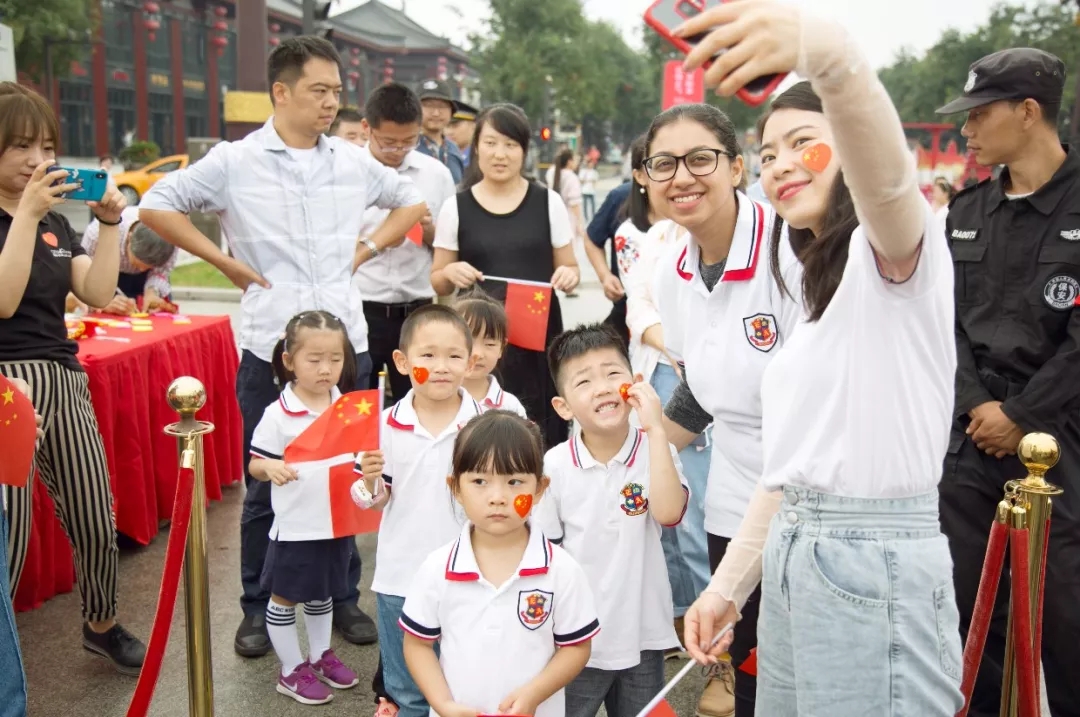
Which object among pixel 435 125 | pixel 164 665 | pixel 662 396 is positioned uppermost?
pixel 435 125

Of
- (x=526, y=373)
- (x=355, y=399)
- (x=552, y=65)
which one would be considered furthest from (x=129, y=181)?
(x=552, y=65)

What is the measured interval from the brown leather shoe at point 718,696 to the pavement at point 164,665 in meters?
0.08

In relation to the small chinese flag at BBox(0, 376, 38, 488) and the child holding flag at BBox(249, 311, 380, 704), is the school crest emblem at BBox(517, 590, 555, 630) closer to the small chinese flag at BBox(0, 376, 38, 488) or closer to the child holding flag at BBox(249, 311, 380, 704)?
the child holding flag at BBox(249, 311, 380, 704)

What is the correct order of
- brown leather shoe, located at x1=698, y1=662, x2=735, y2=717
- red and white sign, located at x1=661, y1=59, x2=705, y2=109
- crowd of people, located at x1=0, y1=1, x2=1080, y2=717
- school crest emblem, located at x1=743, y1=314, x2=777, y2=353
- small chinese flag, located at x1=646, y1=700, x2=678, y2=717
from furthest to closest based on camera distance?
red and white sign, located at x1=661, y1=59, x2=705, y2=109
brown leather shoe, located at x1=698, y1=662, x2=735, y2=717
school crest emblem, located at x1=743, y1=314, x2=777, y2=353
small chinese flag, located at x1=646, y1=700, x2=678, y2=717
crowd of people, located at x1=0, y1=1, x2=1080, y2=717

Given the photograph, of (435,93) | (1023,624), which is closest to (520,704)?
(1023,624)

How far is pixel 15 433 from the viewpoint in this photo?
264 cm

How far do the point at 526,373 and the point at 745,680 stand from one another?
235 cm

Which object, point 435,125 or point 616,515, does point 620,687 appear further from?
point 435,125

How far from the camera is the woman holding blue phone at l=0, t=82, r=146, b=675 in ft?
10.2

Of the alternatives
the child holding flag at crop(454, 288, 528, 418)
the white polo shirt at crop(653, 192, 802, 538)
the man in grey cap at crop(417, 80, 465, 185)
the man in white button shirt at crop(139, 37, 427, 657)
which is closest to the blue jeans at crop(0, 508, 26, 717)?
A: the man in white button shirt at crop(139, 37, 427, 657)

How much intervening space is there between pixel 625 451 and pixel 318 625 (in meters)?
1.46

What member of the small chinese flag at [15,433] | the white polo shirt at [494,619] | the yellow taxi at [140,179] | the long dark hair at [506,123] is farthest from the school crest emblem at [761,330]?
the yellow taxi at [140,179]

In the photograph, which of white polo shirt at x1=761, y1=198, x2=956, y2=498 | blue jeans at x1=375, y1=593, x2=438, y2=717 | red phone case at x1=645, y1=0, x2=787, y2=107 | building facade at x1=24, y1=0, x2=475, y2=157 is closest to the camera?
red phone case at x1=645, y1=0, x2=787, y2=107

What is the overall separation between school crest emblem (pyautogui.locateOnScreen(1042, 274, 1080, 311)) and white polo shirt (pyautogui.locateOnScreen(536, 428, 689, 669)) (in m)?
1.23
